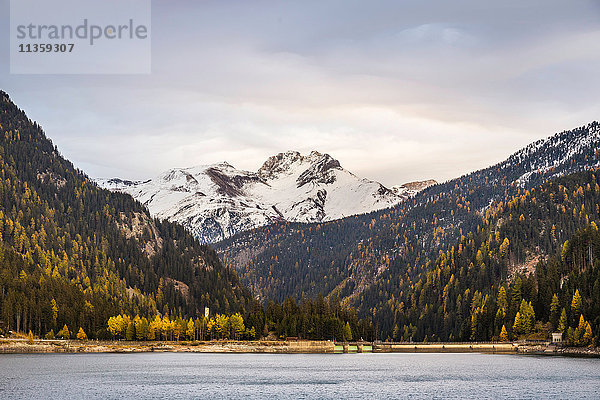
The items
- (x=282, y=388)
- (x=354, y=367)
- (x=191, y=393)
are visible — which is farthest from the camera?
(x=354, y=367)

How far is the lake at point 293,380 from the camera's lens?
4983 inches

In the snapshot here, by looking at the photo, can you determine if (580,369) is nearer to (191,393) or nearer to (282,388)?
(282,388)

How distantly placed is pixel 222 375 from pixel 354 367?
42361mm

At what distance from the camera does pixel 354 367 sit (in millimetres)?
194375

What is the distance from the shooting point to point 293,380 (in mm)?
151625

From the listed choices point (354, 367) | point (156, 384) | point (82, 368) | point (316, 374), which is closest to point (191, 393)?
point (156, 384)

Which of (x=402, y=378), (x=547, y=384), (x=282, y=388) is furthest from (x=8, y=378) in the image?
(x=547, y=384)

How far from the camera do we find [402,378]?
159 meters

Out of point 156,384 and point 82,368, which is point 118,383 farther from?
point 82,368

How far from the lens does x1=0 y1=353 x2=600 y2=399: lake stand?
415ft

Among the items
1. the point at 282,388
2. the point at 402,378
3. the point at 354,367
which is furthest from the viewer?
the point at 354,367

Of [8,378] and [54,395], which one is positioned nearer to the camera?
[54,395]

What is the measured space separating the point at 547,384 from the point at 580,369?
33797 millimetres

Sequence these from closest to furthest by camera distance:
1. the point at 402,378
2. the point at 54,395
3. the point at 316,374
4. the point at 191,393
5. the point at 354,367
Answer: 1. the point at 54,395
2. the point at 191,393
3. the point at 402,378
4. the point at 316,374
5. the point at 354,367
